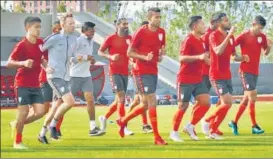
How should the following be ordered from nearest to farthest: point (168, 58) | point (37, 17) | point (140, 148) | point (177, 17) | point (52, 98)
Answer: point (37, 17) < point (140, 148) < point (52, 98) < point (168, 58) < point (177, 17)

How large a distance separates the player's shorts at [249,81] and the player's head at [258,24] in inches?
22.2

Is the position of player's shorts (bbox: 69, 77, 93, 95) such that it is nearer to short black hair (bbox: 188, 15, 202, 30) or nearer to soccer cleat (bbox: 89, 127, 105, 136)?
soccer cleat (bbox: 89, 127, 105, 136)

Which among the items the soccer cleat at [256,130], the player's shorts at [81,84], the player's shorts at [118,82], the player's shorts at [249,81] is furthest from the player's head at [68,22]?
the soccer cleat at [256,130]

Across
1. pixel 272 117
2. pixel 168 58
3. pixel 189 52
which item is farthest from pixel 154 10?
pixel 168 58

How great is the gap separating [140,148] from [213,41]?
1.83 metres

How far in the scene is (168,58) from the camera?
107 ft

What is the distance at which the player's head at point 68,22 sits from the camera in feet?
25.7

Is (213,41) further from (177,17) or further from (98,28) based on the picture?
(177,17)

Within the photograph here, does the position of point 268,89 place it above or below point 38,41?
below

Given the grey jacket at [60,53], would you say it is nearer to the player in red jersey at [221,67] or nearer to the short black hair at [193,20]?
the short black hair at [193,20]

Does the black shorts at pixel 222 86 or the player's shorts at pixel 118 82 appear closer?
the black shorts at pixel 222 86

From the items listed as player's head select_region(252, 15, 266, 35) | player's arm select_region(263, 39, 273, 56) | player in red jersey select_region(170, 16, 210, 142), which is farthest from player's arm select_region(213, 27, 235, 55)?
player's arm select_region(263, 39, 273, 56)

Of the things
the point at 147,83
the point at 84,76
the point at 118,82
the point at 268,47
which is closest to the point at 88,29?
the point at 84,76

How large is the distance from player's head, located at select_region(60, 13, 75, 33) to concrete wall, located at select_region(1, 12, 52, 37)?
371 centimetres
